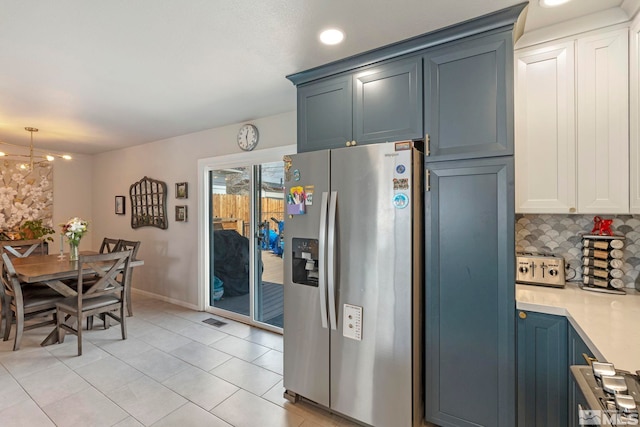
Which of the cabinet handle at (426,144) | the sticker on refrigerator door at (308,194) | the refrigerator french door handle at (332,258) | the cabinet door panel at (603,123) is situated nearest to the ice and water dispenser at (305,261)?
the refrigerator french door handle at (332,258)

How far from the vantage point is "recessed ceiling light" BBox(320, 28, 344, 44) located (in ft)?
5.74

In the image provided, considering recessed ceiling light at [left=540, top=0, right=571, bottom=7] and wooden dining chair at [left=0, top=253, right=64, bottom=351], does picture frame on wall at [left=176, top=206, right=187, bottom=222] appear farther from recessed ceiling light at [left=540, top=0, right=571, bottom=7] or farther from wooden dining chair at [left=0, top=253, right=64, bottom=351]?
recessed ceiling light at [left=540, top=0, right=571, bottom=7]

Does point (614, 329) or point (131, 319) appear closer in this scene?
point (614, 329)

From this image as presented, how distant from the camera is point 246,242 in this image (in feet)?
12.0

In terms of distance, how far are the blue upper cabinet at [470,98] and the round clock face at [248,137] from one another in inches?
85.6

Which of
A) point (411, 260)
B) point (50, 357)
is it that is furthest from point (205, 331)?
point (411, 260)

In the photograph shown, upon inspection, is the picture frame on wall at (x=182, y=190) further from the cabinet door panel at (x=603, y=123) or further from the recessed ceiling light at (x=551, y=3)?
the cabinet door panel at (x=603, y=123)

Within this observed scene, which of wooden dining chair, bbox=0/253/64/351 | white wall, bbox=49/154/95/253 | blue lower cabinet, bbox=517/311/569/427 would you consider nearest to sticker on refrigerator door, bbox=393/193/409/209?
blue lower cabinet, bbox=517/311/569/427

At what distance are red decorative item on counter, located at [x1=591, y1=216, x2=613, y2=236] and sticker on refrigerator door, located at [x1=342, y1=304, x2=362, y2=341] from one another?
157cm

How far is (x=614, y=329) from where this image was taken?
1287 millimetres

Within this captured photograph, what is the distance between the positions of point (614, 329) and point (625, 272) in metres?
0.80

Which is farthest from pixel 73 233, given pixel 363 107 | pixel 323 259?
pixel 363 107

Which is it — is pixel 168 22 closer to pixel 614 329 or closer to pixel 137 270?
pixel 614 329

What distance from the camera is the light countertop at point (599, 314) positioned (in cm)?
111
